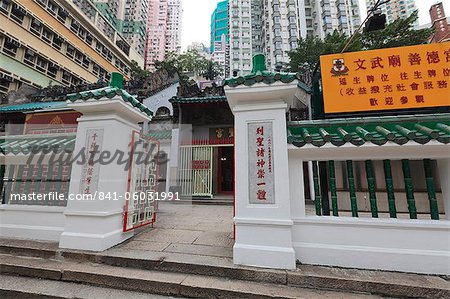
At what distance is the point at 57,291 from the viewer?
2.84 m

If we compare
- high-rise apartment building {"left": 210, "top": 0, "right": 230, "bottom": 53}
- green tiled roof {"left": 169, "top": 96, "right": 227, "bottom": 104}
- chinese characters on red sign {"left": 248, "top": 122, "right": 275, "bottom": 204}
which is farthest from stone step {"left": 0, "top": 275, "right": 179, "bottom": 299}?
high-rise apartment building {"left": 210, "top": 0, "right": 230, "bottom": 53}

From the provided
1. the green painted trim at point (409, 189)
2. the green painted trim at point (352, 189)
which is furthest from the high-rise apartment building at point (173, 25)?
the green painted trim at point (409, 189)

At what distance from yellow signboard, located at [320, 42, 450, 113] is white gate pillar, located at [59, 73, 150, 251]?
448 centimetres

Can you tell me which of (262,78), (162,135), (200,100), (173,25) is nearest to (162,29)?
(173,25)

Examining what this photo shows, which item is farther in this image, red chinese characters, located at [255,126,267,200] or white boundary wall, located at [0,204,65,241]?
white boundary wall, located at [0,204,65,241]

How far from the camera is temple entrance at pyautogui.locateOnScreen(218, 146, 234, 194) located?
1264 centimetres

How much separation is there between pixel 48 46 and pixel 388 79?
26.0 meters

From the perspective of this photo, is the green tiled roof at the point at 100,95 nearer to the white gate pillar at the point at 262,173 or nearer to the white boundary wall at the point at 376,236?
the white gate pillar at the point at 262,173

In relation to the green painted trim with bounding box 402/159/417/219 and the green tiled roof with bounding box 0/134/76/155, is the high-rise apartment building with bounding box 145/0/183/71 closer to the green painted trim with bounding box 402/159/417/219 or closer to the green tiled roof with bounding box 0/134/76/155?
the green tiled roof with bounding box 0/134/76/155

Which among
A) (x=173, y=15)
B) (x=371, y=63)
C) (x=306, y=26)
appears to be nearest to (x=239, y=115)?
(x=371, y=63)

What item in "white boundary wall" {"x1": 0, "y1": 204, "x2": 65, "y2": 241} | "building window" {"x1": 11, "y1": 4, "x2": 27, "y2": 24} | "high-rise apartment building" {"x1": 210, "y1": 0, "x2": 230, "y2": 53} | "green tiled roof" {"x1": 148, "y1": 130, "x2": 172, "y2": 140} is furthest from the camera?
"high-rise apartment building" {"x1": 210, "y1": 0, "x2": 230, "y2": 53}

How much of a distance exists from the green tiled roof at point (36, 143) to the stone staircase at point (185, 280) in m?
2.10

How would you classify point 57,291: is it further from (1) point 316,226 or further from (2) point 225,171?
(2) point 225,171

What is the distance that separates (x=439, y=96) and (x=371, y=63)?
1.52 metres
